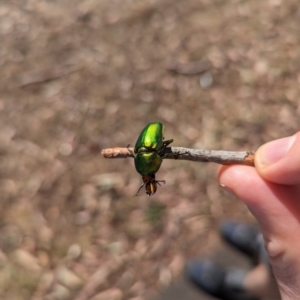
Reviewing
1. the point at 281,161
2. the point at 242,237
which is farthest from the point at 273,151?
the point at 242,237

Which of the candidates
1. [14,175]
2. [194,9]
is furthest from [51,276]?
[194,9]

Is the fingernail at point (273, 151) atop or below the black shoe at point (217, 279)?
atop

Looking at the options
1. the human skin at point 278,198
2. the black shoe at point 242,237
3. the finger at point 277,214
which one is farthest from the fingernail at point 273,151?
the black shoe at point 242,237

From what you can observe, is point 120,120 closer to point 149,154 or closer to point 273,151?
point 149,154

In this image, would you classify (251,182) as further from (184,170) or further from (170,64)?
(170,64)

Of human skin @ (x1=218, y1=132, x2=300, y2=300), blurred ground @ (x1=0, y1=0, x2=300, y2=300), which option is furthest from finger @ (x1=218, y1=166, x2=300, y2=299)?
blurred ground @ (x1=0, y1=0, x2=300, y2=300)

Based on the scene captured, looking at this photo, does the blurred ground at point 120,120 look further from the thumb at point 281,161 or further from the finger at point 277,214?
the thumb at point 281,161
